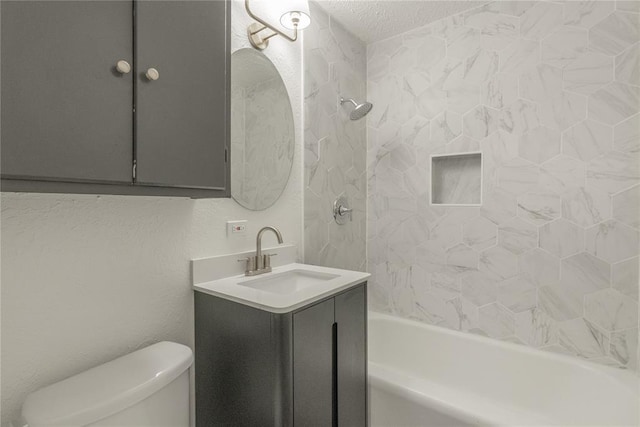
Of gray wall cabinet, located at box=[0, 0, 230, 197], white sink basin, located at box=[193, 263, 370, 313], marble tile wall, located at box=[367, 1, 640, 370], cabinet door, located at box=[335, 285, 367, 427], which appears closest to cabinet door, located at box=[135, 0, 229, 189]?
gray wall cabinet, located at box=[0, 0, 230, 197]

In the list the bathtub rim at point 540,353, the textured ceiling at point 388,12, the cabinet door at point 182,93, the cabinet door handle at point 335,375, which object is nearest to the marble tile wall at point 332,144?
the textured ceiling at point 388,12

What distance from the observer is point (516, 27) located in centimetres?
173

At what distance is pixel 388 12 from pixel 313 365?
1958 millimetres

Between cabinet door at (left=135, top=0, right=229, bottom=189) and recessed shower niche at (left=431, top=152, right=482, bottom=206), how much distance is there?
1.49m

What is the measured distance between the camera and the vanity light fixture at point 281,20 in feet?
4.48

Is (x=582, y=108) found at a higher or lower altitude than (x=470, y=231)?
higher

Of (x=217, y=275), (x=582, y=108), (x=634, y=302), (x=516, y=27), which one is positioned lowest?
(x=634, y=302)

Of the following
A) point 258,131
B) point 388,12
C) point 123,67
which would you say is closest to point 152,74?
point 123,67

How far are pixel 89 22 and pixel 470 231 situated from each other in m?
1.94

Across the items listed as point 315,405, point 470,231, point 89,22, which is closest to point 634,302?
point 470,231

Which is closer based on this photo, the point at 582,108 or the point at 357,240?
the point at 582,108

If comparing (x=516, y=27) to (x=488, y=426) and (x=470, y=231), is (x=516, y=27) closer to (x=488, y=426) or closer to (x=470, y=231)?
(x=470, y=231)

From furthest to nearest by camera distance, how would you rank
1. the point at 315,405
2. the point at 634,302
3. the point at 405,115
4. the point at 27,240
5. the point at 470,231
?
the point at 405,115 < the point at 470,231 < the point at 634,302 < the point at 315,405 < the point at 27,240

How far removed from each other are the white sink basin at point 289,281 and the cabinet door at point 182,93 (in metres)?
0.56
